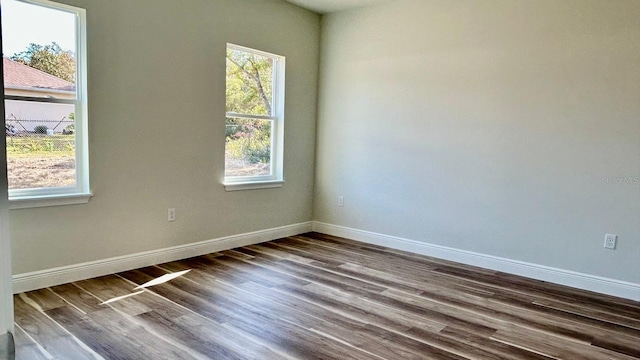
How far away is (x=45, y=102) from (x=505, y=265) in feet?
13.3

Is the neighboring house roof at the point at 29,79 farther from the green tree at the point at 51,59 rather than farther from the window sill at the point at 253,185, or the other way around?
the window sill at the point at 253,185

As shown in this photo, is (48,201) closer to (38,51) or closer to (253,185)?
(38,51)

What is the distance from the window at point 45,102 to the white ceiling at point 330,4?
93.1 inches

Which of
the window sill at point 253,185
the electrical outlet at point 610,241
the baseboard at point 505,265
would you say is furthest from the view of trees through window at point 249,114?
the electrical outlet at point 610,241

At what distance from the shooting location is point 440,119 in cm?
423

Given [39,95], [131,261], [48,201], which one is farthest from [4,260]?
[131,261]

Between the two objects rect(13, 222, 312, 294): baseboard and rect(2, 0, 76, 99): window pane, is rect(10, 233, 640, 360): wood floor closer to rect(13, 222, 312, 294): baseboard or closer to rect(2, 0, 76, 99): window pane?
rect(13, 222, 312, 294): baseboard

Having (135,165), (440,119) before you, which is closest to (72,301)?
(135,165)

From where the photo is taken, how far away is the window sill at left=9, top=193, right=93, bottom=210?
2883mm

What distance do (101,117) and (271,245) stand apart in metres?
2.15

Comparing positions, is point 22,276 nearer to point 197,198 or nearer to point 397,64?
point 197,198

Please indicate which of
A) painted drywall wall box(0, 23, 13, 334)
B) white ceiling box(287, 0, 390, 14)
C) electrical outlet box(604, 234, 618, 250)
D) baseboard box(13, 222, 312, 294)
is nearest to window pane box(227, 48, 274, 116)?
white ceiling box(287, 0, 390, 14)

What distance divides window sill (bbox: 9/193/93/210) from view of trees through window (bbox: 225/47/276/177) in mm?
1455

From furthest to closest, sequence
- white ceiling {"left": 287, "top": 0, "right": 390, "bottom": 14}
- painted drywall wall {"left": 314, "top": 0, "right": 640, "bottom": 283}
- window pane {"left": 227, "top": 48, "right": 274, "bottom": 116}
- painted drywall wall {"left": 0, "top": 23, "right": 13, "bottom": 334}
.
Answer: white ceiling {"left": 287, "top": 0, "right": 390, "bottom": 14} → window pane {"left": 227, "top": 48, "right": 274, "bottom": 116} → painted drywall wall {"left": 314, "top": 0, "right": 640, "bottom": 283} → painted drywall wall {"left": 0, "top": 23, "right": 13, "bottom": 334}
